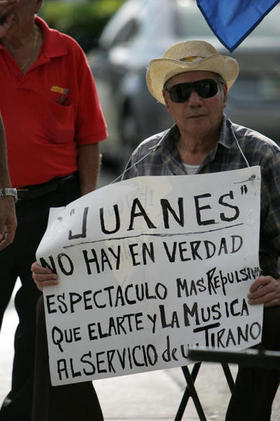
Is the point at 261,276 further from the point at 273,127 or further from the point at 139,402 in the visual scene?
the point at 273,127

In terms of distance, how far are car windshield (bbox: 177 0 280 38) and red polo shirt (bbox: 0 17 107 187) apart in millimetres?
5032

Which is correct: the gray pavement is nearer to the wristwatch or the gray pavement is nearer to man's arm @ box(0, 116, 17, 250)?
man's arm @ box(0, 116, 17, 250)

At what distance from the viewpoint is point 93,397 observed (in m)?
4.11

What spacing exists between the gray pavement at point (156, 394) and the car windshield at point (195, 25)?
449cm

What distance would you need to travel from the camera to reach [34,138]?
460 cm

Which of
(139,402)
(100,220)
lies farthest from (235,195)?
(139,402)

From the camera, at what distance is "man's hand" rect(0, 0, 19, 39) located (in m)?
4.23

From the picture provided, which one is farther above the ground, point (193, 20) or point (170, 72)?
point (170, 72)

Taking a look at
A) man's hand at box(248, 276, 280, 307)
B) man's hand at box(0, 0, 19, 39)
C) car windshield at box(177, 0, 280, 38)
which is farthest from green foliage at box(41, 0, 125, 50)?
man's hand at box(248, 276, 280, 307)

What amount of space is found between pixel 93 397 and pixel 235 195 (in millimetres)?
892

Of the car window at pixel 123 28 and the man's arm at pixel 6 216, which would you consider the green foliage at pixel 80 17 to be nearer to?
the car window at pixel 123 28

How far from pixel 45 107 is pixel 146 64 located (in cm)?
536

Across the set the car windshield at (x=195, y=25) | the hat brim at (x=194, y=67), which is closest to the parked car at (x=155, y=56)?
the car windshield at (x=195, y=25)

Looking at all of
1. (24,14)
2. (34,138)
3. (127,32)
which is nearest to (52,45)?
(24,14)
